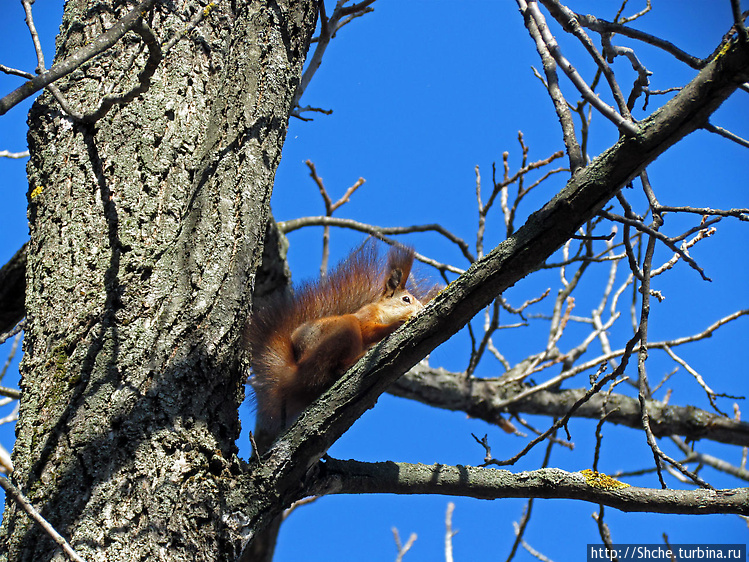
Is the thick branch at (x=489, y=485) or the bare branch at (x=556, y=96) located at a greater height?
the bare branch at (x=556, y=96)

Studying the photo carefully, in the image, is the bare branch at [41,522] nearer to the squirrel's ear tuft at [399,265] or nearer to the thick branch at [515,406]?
the squirrel's ear tuft at [399,265]

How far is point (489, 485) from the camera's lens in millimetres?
1994

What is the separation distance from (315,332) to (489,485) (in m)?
1.07

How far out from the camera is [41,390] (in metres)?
1.76

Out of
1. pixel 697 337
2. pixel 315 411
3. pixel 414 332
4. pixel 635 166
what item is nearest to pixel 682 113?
pixel 635 166

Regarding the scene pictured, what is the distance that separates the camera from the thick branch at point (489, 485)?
193 cm

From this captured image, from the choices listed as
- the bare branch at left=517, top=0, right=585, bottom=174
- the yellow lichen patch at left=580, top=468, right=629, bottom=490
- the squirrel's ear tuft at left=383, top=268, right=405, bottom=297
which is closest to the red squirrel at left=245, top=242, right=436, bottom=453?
the squirrel's ear tuft at left=383, top=268, right=405, bottom=297

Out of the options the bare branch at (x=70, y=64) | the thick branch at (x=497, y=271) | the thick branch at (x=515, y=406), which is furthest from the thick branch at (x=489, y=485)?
the thick branch at (x=515, y=406)

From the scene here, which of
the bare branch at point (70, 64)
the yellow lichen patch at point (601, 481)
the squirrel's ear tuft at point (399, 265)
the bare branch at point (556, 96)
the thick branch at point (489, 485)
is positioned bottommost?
the thick branch at point (489, 485)

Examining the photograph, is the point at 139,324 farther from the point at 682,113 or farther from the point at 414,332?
the point at 682,113

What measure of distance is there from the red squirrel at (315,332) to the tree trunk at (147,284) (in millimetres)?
581

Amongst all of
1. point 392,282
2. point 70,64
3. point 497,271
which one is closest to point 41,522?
point 70,64

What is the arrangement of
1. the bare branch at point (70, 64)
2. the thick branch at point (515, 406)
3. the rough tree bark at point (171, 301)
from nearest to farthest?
the bare branch at point (70, 64) < the rough tree bark at point (171, 301) < the thick branch at point (515, 406)

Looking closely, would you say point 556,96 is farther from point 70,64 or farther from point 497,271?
point 70,64
